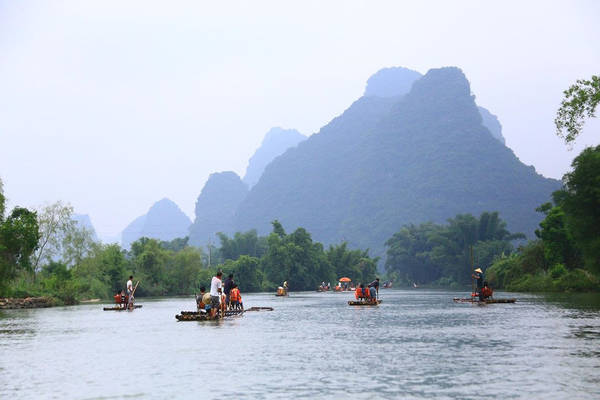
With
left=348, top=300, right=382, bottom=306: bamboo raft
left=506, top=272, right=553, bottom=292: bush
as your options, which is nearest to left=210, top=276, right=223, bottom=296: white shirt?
left=348, top=300, right=382, bottom=306: bamboo raft

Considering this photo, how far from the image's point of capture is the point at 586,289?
7494 cm

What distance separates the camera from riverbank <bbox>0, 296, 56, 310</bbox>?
219 ft

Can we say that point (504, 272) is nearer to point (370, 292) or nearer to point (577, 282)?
point (577, 282)

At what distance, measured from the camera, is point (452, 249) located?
173250mm

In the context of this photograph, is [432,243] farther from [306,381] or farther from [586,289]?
[306,381]

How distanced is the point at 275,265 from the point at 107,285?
4822 centimetres

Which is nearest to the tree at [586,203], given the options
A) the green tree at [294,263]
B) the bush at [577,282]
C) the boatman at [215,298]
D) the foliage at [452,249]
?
the bush at [577,282]

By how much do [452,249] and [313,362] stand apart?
15825 cm

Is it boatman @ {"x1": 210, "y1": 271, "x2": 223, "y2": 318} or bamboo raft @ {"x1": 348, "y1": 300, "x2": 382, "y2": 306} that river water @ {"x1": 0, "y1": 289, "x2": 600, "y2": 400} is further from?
bamboo raft @ {"x1": 348, "y1": 300, "x2": 382, "y2": 306}

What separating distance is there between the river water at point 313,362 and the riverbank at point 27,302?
36459mm

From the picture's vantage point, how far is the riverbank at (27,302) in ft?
219

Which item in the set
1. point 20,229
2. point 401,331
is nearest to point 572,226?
point 401,331

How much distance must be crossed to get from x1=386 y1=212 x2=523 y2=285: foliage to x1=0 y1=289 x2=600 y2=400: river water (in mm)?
131600

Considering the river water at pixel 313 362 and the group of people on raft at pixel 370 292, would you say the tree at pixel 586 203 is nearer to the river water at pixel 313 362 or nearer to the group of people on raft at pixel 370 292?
the group of people on raft at pixel 370 292
